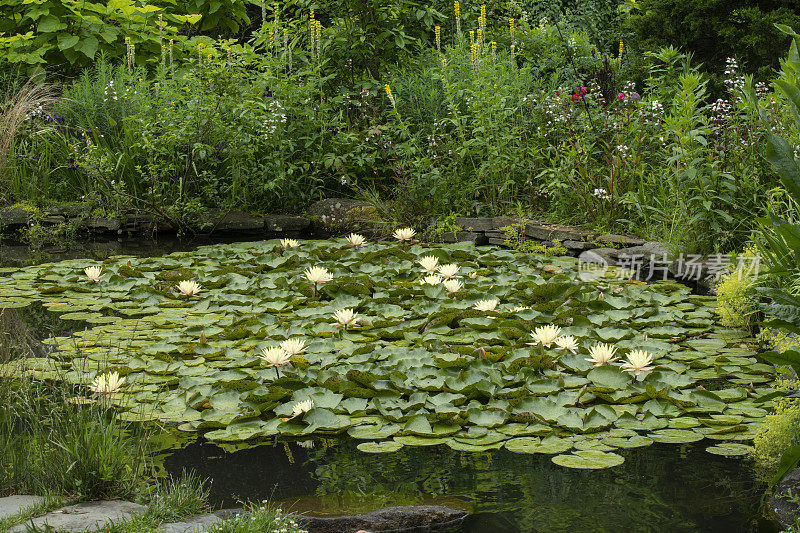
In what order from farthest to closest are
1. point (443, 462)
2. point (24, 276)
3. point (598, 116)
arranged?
point (598, 116), point (24, 276), point (443, 462)

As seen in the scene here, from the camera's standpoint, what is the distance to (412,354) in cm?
312

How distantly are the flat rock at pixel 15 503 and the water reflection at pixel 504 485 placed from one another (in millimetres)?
510

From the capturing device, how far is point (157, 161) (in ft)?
22.8

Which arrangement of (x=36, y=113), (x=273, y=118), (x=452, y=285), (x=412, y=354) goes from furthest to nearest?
(x=36, y=113), (x=273, y=118), (x=452, y=285), (x=412, y=354)

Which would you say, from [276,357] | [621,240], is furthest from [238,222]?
[276,357]

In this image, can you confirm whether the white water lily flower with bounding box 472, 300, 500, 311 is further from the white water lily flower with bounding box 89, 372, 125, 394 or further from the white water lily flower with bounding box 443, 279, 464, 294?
the white water lily flower with bounding box 89, 372, 125, 394

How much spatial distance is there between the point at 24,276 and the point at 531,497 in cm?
415

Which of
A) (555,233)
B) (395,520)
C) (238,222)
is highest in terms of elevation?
(555,233)

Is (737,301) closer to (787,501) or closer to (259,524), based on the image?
(787,501)

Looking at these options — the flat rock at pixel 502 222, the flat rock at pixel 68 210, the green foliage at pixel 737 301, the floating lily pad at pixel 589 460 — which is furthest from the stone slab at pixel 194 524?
the flat rock at pixel 68 210

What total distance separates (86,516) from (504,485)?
123 centimetres

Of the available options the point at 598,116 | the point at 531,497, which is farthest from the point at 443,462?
the point at 598,116

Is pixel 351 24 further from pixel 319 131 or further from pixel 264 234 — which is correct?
pixel 264 234

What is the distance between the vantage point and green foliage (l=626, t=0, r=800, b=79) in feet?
20.4
